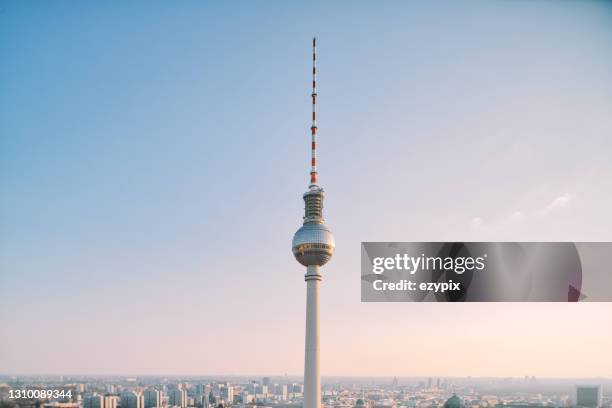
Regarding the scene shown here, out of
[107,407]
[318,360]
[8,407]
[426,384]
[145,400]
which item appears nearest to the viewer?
[8,407]

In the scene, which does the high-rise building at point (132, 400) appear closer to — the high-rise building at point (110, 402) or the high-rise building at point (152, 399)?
the high-rise building at point (152, 399)

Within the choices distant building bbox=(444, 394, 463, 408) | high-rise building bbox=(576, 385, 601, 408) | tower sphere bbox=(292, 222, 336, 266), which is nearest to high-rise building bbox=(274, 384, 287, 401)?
distant building bbox=(444, 394, 463, 408)

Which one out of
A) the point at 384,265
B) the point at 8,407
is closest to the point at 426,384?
the point at 8,407

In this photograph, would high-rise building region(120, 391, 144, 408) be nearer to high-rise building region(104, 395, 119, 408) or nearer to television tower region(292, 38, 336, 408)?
high-rise building region(104, 395, 119, 408)

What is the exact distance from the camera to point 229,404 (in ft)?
230

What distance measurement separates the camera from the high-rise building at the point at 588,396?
6481 centimetres

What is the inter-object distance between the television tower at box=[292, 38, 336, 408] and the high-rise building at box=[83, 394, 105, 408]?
24.4 meters

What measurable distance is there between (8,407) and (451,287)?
26.4 meters

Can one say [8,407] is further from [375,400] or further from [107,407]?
[375,400]

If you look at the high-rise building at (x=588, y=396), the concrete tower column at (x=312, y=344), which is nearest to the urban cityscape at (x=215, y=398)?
the high-rise building at (x=588, y=396)

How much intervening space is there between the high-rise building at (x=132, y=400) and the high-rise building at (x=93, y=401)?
3.67 meters

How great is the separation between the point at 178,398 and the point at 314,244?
40065 millimetres

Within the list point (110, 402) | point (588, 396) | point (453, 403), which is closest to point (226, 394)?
point (110, 402)

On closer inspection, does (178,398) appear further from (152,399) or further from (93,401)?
(93,401)
